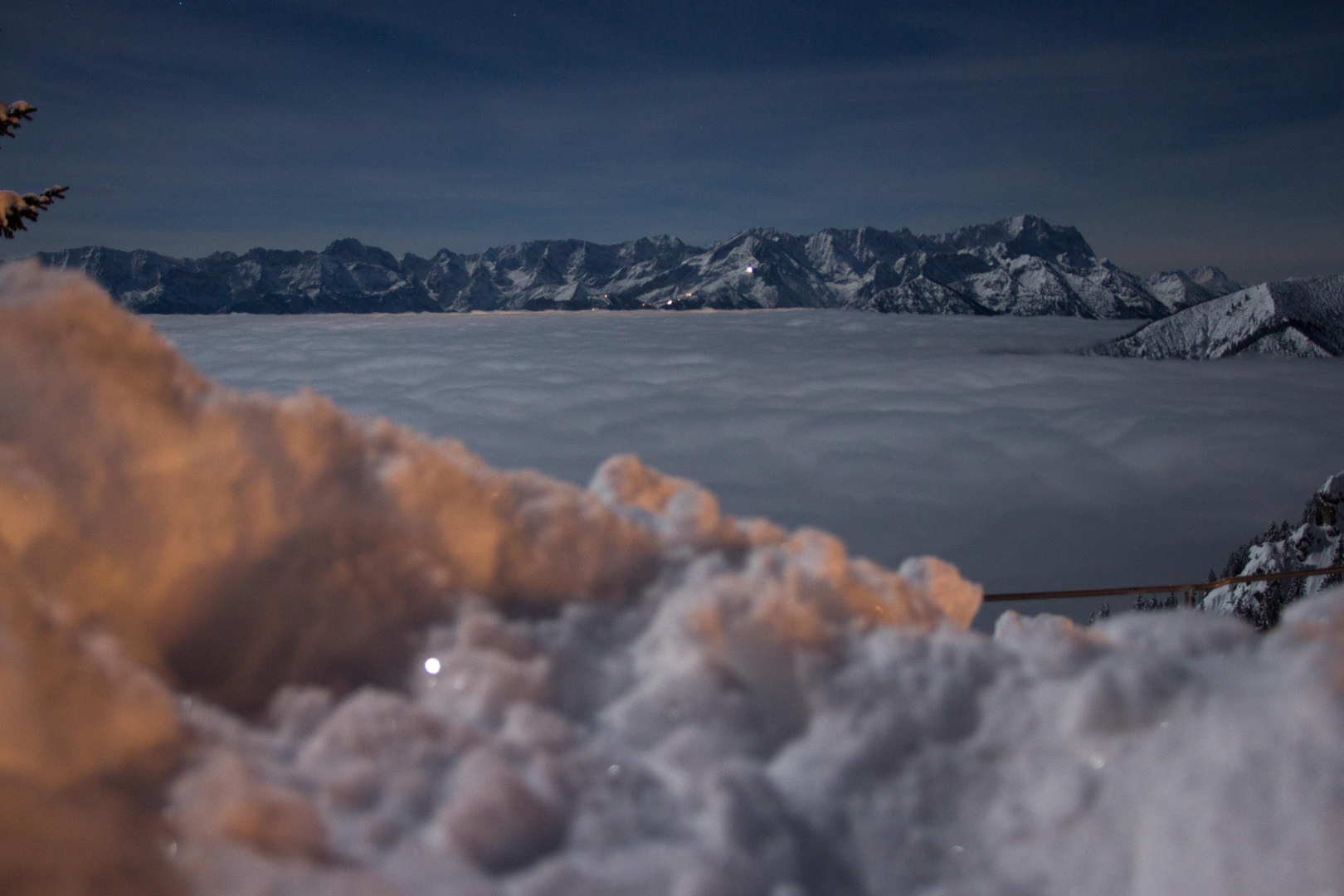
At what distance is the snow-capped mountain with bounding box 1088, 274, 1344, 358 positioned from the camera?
101312 millimetres

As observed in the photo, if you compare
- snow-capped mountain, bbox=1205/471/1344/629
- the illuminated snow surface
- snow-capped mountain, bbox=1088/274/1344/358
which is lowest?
snow-capped mountain, bbox=1205/471/1344/629

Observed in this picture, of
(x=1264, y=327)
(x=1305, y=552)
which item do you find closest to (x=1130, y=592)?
(x=1305, y=552)

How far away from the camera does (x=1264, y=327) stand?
352 ft

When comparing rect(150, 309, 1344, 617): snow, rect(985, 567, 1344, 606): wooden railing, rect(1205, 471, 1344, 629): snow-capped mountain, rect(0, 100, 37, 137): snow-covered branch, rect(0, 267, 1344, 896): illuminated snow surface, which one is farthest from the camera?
rect(150, 309, 1344, 617): snow

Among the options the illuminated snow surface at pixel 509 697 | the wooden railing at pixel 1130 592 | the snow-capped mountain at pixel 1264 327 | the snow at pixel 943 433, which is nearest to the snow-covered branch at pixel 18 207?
the illuminated snow surface at pixel 509 697

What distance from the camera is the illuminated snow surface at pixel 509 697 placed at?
1.49 metres

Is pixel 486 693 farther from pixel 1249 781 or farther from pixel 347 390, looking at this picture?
pixel 347 390

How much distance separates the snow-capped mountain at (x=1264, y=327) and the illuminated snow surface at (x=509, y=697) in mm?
125303

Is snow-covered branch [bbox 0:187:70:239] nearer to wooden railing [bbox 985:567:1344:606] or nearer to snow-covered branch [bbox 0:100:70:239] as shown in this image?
snow-covered branch [bbox 0:100:70:239]

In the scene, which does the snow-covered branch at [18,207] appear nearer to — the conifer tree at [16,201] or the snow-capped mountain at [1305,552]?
the conifer tree at [16,201]

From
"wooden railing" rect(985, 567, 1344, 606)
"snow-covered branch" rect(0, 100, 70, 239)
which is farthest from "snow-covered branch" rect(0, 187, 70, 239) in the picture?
"wooden railing" rect(985, 567, 1344, 606)

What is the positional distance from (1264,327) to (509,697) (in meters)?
137

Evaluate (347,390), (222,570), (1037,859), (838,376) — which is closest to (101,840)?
(222,570)

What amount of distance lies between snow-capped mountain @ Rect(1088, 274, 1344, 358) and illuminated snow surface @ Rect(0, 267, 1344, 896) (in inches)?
4933
